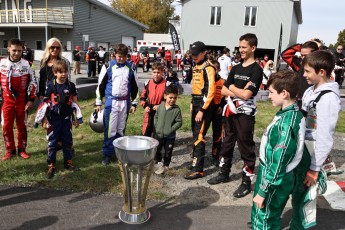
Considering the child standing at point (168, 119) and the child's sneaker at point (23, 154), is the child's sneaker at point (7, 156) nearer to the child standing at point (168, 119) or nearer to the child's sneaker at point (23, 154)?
the child's sneaker at point (23, 154)

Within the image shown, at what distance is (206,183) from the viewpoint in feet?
16.0

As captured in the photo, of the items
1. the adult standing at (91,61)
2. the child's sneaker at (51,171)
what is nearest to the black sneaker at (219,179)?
the child's sneaker at (51,171)

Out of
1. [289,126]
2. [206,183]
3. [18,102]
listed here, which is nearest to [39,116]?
[18,102]

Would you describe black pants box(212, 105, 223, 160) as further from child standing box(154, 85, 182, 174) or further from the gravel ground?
child standing box(154, 85, 182, 174)

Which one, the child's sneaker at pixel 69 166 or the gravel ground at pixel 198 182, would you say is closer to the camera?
the gravel ground at pixel 198 182

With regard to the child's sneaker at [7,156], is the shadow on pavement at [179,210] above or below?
below

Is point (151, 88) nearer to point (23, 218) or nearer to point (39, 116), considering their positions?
point (39, 116)

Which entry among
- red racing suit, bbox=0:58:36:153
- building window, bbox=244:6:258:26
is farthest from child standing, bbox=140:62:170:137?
building window, bbox=244:6:258:26

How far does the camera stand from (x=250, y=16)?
3038 cm

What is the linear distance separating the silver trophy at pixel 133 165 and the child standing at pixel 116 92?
1771 millimetres

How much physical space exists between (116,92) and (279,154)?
320 centimetres

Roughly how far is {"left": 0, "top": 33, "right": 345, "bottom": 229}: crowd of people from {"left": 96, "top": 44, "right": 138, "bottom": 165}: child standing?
0.02 meters

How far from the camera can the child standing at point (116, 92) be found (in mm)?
5180

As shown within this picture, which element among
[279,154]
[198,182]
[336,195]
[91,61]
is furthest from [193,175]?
[91,61]
